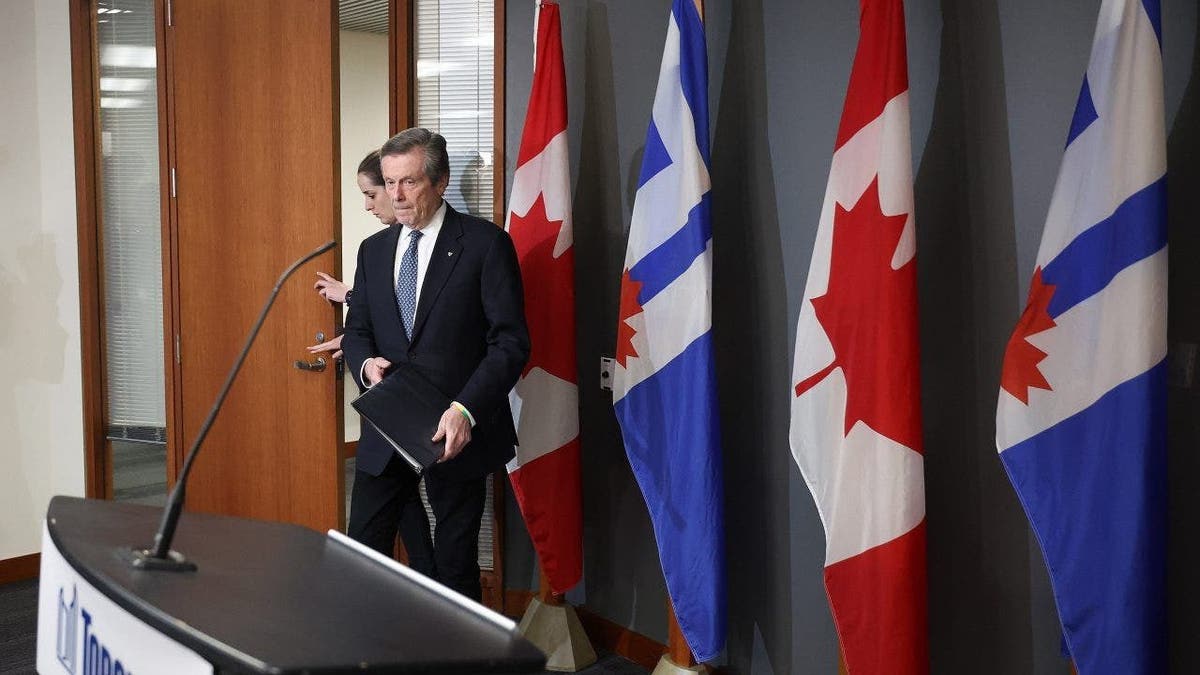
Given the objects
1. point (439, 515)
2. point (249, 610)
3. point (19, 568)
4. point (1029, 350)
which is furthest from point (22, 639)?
point (1029, 350)

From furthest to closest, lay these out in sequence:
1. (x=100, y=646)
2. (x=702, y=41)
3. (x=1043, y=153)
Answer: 1. (x=702, y=41)
2. (x=1043, y=153)
3. (x=100, y=646)

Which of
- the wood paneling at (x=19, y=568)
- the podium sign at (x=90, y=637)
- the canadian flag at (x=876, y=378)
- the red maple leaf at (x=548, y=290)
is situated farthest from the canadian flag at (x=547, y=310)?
the wood paneling at (x=19, y=568)

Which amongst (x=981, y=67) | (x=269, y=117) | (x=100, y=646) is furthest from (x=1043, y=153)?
(x=269, y=117)

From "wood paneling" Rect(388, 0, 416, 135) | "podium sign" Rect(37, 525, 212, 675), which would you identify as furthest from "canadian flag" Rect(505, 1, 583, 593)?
"podium sign" Rect(37, 525, 212, 675)

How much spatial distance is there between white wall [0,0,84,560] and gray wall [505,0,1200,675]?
81.1 inches

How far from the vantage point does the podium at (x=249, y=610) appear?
1144 millimetres

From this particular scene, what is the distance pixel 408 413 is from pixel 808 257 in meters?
1.13

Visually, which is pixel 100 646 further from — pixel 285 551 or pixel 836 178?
pixel 836 178

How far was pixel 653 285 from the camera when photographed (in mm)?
2703

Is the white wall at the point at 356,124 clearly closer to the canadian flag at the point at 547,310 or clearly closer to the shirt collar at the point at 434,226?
the canadian flag at the point at 547,310

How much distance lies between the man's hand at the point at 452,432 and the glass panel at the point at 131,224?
2.13m

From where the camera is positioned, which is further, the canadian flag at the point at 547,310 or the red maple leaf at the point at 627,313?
the canadian flag at the point at 547,310

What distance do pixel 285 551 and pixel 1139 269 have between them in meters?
1.58

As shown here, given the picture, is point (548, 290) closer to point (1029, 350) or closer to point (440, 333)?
point (440, 333)
